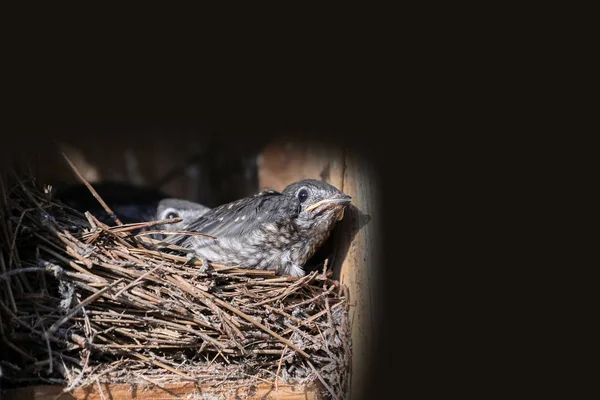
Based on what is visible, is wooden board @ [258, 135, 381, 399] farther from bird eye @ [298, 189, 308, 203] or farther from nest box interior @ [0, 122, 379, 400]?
bird eye @ [298, 189, 308, 203]

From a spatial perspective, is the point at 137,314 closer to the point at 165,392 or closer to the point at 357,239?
the point at 165,392

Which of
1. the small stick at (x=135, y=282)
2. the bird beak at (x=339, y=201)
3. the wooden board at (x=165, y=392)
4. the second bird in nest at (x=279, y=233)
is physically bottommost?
the wooden board at (x=165, y=392)

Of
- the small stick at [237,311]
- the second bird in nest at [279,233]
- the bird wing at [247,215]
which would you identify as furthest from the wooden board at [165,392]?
the bird wing at [247,215]

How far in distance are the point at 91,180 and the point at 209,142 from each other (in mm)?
666

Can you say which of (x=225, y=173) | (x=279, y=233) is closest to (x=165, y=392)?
(x=279, y=233)

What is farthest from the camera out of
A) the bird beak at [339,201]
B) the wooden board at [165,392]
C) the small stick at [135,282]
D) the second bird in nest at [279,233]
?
the second bird in nest at [279,233]

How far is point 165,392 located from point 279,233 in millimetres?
737

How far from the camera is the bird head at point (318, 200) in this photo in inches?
94.3

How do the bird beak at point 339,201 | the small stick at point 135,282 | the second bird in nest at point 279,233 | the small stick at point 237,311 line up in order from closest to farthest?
the small stick at point 135,282 → the small stick at point 237,311 → the bird beak at point 339,201 → the second bird in nest at point 279,233

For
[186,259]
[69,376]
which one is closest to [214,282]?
[186,259]

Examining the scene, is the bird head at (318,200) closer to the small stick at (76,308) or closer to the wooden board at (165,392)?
the wooden board at (165,392)

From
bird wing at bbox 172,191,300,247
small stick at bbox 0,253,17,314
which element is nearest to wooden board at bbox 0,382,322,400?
small stick at bbox 0,253,17,314

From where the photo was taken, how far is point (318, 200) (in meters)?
2.45

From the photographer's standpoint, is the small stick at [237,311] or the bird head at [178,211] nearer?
the small stick at [237,311]
